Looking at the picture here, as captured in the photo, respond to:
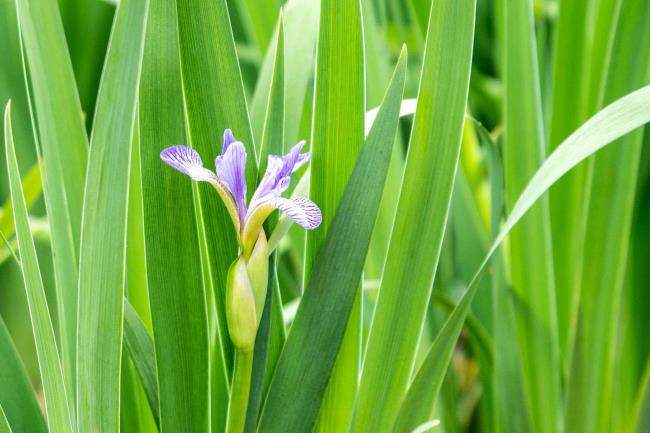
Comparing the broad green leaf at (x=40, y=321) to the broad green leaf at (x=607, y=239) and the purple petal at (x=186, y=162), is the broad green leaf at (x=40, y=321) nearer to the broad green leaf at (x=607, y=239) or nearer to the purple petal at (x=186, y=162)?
the purple petal at (x=186, y=162)

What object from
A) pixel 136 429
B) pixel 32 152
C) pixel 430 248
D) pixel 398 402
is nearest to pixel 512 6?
pixel 430 248

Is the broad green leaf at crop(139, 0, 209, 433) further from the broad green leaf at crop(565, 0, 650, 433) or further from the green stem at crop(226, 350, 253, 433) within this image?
the broad green leaf at crop(565, 0, 650, 433)

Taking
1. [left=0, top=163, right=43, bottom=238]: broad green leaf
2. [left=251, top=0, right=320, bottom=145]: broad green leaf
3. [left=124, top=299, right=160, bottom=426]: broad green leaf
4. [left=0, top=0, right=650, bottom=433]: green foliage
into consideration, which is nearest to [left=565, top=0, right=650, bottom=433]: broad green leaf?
[left=0, top=0, right=650, bottom=433]: green foliage

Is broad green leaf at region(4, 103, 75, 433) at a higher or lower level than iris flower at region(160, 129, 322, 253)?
lower

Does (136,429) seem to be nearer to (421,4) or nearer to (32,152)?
(421,4)

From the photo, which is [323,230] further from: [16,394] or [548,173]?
[16,394]

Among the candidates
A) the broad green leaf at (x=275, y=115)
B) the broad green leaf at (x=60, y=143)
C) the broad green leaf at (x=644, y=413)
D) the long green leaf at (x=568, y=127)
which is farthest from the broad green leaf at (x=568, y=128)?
the broad green leaf at (x=60, y=143)
